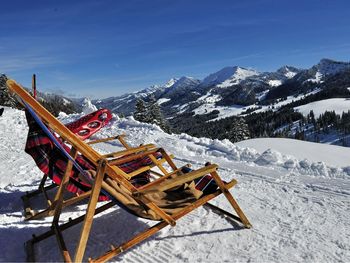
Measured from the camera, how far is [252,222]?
489 centimetres

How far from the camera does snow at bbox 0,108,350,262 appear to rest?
4.11m

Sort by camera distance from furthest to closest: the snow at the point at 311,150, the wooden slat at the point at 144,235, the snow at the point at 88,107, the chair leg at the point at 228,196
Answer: the snow at the point at 88,107 → the snow at the point at 311,150 → the chair leg at the point at 228,196 → the wooden slat at the point at 144,235

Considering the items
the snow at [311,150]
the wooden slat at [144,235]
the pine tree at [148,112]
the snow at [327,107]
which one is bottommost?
the snow at [327,107]

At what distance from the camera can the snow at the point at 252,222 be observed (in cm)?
411

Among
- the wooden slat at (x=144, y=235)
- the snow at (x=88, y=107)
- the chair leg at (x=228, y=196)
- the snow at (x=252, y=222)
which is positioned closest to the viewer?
the wooden slat at (x=144, y=235)

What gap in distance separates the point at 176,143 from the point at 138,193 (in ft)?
22.4

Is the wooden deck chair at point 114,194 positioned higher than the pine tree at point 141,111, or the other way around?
the wooden deck chair at point 114,194

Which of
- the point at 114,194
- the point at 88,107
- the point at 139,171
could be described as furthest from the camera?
the point at 88,107

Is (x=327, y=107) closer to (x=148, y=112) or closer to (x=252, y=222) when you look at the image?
(x=148, y=112)

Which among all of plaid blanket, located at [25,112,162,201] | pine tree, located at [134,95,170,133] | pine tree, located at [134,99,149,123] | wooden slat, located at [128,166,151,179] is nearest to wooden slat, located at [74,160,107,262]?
plaid blanket, located at [25,112,162,201]

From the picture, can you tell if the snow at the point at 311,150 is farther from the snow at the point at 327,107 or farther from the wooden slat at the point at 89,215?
the snow at the point at 327,107

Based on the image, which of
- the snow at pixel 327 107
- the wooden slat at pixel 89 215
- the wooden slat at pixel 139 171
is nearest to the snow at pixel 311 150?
the wooden slat at pixel 139 171

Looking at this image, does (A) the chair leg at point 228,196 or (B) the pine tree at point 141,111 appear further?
(B) the pine tree at point 141,111

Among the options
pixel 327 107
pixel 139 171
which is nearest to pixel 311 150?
pixel 139 171
